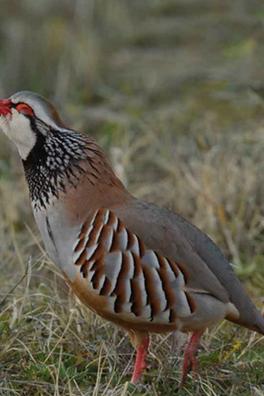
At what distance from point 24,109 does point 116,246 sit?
689 mm

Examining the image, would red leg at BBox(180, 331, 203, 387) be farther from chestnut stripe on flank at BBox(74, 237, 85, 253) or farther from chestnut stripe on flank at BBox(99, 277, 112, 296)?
chestnut stripe on flank at BBox(74, 237, 85, 253)

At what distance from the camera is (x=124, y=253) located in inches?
195

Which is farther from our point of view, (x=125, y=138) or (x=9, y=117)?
(x=125, y=138)

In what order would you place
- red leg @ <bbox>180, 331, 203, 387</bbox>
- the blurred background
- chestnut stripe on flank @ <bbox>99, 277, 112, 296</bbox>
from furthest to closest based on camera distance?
1. the blurred background
2. red leg @ <bbox>180, 331, 203, 387</bbox>
3. chestnut stripe on flank @ <bbox>99, 277, 112, 296</bbox>

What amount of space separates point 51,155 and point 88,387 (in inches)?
37.7

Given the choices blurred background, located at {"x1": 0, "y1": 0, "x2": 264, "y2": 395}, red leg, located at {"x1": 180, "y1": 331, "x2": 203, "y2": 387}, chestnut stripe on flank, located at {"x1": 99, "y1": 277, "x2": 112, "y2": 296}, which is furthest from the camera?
blurred background, located at {"x1": 0, "y1": 0, "x2": 264, "y2": 395}

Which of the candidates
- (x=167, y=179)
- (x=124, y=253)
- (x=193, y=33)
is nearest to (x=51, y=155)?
(x=124, y=253)

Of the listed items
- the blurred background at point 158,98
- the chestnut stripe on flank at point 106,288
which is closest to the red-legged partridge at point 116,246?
the chestnut stripe on flank at point 106,288

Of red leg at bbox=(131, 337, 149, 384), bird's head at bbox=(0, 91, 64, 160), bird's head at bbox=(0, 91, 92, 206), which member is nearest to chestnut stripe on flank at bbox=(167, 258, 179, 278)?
red leg at bbox=(131, 337, 149, 384)

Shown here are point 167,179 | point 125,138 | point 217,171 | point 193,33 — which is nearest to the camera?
point 217,171

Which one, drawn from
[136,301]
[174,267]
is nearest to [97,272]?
[136,301]

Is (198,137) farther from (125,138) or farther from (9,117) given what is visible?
(9,117)

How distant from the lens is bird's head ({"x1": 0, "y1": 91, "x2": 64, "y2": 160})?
5137mm

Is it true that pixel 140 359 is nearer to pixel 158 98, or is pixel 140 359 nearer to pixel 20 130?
pixel 20 130
